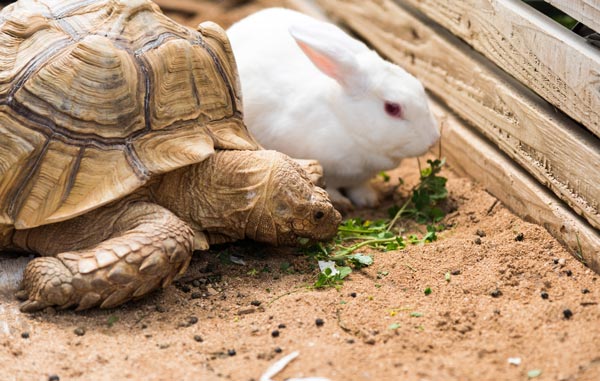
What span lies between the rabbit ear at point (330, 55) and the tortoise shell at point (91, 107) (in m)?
0.84

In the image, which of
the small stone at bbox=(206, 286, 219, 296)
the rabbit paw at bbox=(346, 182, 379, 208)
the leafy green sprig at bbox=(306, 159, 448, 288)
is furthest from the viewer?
the rabbit paw at bbox=(346, 182, 379, 208)

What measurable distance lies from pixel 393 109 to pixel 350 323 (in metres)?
1.65

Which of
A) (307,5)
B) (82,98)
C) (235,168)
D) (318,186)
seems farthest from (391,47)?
(82,98)

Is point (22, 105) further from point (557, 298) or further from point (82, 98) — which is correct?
point (557, 298)

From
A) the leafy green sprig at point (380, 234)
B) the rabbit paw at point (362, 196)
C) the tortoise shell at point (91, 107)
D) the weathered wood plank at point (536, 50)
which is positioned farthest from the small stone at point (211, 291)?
the weathered wood plank at point (536, 50)

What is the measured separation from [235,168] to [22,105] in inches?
37.9

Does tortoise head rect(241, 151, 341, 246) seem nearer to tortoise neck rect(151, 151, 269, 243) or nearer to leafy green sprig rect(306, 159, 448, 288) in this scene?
tortoise neck rect(151, 151, 269, 243)

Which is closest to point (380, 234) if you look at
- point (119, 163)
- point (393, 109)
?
point (393, 109)

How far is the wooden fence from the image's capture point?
146 inches

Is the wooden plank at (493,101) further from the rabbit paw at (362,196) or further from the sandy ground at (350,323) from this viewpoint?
the rabbit paw at (362,196)

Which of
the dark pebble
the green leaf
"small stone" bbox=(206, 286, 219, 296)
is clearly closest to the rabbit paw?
the green leaf

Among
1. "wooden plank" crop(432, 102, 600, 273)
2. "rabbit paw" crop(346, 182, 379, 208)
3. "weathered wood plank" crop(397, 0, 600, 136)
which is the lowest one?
"rabbit paw" crop(346, 182, 379, 208)

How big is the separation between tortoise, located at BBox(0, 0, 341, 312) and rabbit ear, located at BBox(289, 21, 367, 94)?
730 mm

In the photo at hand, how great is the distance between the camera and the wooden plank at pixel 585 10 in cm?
346
